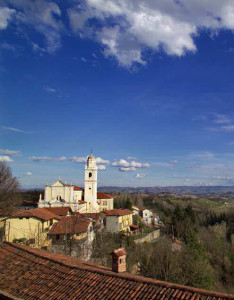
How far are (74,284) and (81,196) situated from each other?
178 ft

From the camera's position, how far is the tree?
33.8 metres

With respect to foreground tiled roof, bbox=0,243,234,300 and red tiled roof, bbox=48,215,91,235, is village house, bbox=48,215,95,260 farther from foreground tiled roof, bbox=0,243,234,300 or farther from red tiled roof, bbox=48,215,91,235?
foreground tiled roof, bbox=0,243,234,300

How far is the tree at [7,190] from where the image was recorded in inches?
1329

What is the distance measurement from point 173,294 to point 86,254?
18069mm

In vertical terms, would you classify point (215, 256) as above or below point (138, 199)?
below

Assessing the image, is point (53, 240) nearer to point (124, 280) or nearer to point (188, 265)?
point (188, 265)

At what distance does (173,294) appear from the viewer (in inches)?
270

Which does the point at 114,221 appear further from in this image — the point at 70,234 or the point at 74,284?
the point at 74,284

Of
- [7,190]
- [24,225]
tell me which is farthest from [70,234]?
[7,190]

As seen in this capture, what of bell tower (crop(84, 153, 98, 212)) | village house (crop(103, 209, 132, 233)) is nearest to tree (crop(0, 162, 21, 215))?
village house (crop(103, 209, 132, 233))

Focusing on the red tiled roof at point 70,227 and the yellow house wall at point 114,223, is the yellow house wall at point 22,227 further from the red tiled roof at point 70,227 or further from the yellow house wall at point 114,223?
the yellow house wall at point 114,223

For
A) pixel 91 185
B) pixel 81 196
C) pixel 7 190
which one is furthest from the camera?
pixel 81 196

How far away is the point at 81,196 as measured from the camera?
6144 cm

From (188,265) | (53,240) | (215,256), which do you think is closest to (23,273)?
(188,265)
